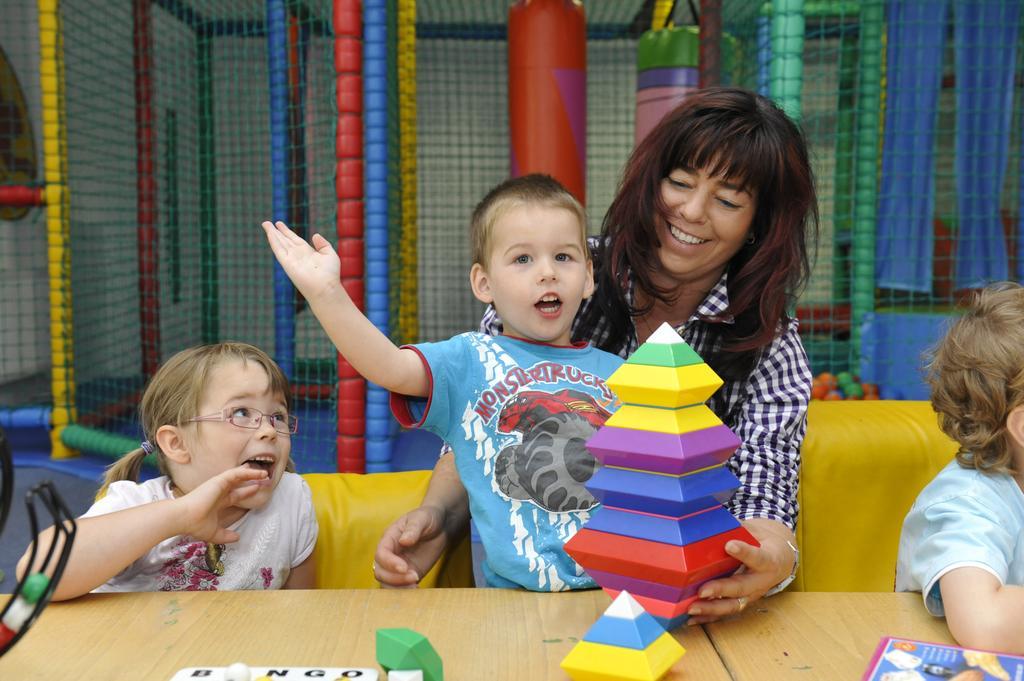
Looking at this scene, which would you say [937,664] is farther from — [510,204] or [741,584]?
[510,204]

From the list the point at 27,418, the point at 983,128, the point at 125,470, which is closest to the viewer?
the point at 125,470

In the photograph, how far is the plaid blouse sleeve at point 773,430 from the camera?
3.86 feet

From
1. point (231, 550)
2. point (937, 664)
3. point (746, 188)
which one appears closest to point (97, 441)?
point (231, 550)

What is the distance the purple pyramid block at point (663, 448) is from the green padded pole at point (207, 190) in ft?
10.7

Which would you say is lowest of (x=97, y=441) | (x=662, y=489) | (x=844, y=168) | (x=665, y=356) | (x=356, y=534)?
(x=97, y=441)

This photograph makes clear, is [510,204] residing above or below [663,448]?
above

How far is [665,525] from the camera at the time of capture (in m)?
0.76

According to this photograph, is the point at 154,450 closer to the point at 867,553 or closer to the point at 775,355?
the point at 775,355

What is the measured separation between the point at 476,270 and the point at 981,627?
690mm

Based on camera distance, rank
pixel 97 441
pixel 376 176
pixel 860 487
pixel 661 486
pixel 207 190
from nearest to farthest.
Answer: pixel 661 486 → pixel 860 487 → pixel 376 176 → pixel 97 441 → pixel 207 190

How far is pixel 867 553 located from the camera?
1560 millimetres

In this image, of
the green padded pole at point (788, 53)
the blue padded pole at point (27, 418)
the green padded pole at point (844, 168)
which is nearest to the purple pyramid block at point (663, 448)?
the green padded pole at point (788, 53)

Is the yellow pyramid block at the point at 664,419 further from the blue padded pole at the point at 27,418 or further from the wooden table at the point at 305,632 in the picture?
the blue padded pole at the point at 27,418

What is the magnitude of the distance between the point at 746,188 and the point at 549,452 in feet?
1.67
